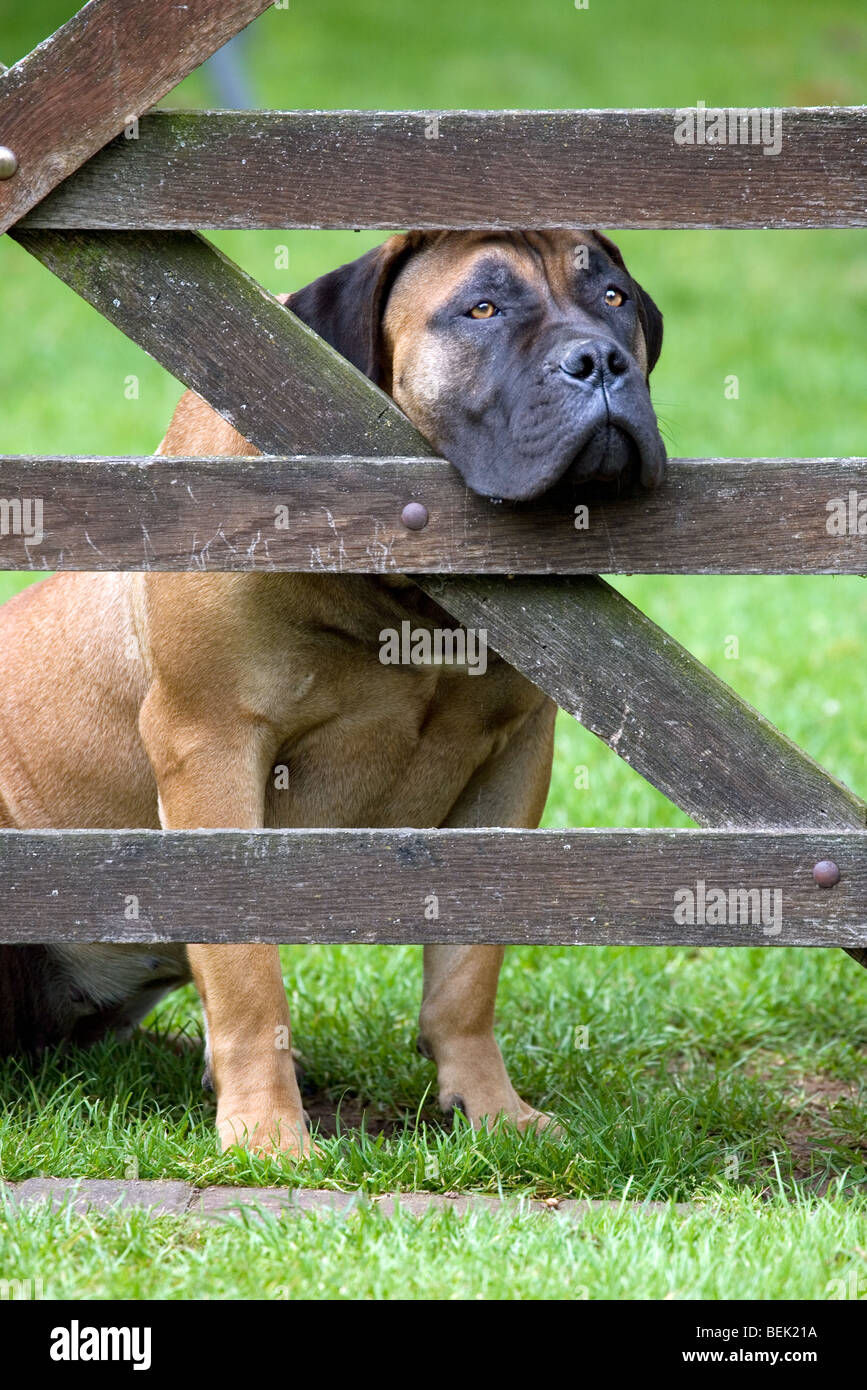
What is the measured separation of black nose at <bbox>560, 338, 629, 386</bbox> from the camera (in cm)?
276

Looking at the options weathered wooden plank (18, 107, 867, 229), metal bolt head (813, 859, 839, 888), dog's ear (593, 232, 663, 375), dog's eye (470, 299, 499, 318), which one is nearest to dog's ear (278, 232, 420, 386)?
dog's eye (470, 299, 499, 318)

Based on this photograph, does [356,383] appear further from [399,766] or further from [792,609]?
[792,609]

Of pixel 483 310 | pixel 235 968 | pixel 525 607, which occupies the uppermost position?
pixel 483 310

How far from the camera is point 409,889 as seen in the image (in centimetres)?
276

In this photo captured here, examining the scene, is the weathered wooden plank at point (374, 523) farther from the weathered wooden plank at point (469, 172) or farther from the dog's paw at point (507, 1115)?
the dog's paw at point (507, 1115)

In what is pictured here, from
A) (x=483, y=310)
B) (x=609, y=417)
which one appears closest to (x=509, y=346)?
(x=483, y=310)

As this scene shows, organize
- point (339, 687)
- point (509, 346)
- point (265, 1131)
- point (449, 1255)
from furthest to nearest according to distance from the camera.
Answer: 1. point (339, 687)
2. point (265, 1131)
3. point (509, 346)
4. point (449, 1255)

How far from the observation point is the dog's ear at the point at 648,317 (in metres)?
3.34

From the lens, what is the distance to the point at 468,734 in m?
3.52

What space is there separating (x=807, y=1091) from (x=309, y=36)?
22.9 m

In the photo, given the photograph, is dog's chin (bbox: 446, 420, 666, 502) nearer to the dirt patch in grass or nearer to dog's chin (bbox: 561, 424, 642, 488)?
dog's chin (bbox: 561, 424, 642, 488)

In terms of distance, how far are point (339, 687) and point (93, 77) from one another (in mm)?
1290

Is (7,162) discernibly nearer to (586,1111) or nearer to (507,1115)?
(507,1115)

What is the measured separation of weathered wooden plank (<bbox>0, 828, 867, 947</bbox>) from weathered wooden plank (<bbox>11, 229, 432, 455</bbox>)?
0.72 meters
